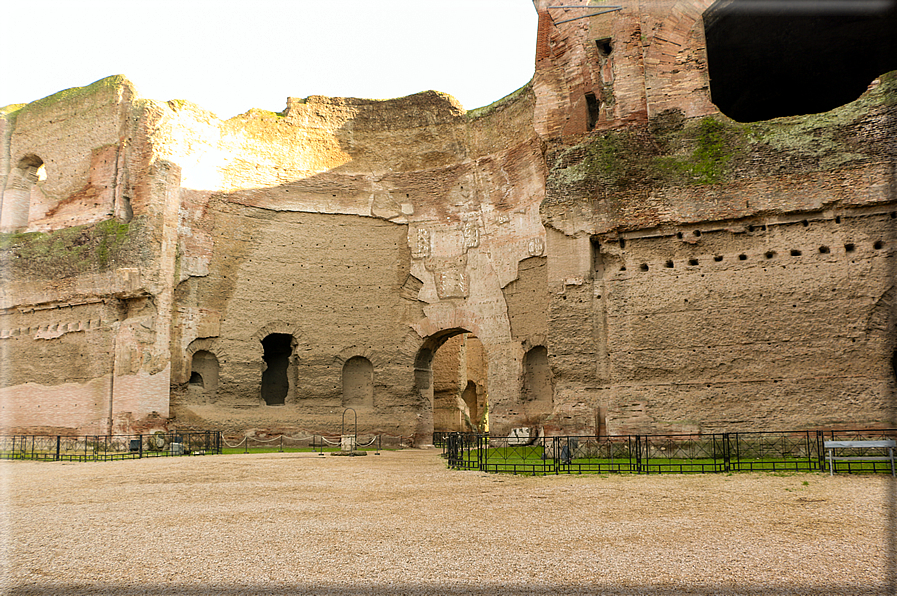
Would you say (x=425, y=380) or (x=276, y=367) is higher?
(x=276, y=367)

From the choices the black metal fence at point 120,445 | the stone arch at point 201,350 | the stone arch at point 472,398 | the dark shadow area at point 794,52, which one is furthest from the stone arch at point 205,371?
the dark shadow area at point 794,52

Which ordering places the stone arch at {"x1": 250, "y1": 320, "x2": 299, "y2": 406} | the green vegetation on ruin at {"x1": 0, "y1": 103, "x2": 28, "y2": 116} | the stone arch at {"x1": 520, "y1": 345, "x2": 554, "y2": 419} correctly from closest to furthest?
the stone arch at {"x1": 520, "y1": 345, "x2": 554, "y2": 419}, the green vegetation on ruin at {"x1": 0, "y1": 103, "x2": 28, "y2": 116}, the stone arch at {"x1": 250, "y1": 320, "x2": 299, "y2": 406}

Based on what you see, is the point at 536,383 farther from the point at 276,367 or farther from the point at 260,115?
the point at 260,115

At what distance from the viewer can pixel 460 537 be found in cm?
475

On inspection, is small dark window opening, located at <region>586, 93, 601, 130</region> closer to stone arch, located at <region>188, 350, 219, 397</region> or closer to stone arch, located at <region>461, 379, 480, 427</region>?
stone arch, located at <region>188, 350, 219, 397</region>

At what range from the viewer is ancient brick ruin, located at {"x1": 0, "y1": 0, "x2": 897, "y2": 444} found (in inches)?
414

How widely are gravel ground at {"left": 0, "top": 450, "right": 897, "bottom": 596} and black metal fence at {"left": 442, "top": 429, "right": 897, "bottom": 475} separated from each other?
2.70ft

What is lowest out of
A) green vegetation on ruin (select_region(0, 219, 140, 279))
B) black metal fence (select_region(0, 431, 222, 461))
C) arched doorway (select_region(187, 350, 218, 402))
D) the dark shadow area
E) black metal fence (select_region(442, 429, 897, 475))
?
black metal fence (select_region(0, 431, 222, 461))

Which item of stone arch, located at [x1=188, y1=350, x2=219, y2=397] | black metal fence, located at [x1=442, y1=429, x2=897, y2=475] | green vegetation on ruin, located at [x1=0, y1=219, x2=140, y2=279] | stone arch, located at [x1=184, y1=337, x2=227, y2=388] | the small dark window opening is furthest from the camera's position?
stone arch, located at [x1=188, y1=350, x2=219, y2=397]

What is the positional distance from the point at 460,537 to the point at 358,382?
14.7 metres

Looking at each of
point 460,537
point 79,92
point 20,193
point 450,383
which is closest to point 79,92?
point 79,92

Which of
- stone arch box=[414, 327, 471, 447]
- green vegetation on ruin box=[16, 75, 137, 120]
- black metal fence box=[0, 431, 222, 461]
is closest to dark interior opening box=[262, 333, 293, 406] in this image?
black metal fence box=[0, 431, 222, 461]

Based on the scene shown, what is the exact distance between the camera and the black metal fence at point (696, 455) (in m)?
8.58

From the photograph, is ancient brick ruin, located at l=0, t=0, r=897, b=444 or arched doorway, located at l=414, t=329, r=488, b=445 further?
arched doorway, located at l=414, t=329, r=488, b=445
